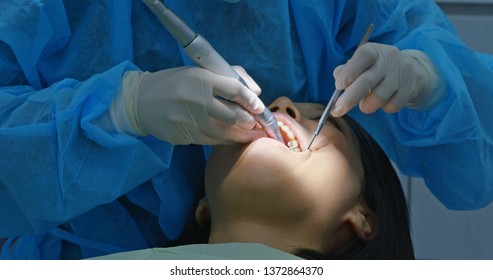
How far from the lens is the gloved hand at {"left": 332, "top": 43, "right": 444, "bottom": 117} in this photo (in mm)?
1676

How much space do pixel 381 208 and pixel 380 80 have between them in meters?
0.29

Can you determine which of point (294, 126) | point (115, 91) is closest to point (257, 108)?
point (294, 126)

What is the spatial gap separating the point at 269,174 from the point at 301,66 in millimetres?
365

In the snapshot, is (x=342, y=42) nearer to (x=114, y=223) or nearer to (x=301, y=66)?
(x=301, y=66)

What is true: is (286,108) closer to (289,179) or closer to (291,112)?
(291,112)

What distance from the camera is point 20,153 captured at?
5.25 feet

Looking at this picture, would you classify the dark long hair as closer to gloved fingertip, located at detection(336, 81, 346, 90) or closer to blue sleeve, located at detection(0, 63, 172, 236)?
gloved fingertip, located at detection(336, 81, 346, 90)

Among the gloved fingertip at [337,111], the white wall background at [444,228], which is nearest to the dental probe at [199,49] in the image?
the gloved fingertip at [337,111]

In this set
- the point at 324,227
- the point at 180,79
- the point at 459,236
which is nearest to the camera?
the point at 180,79

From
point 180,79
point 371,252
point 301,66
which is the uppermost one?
point 180,79

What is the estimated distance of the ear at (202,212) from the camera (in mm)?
1794

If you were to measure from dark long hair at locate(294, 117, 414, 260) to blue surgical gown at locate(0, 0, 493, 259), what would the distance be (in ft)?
0.23

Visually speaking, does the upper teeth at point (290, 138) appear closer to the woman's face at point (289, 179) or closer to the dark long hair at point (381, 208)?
the woman's face at point (289, 179)

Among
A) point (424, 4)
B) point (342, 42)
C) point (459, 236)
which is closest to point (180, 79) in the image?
point (342, 42)
